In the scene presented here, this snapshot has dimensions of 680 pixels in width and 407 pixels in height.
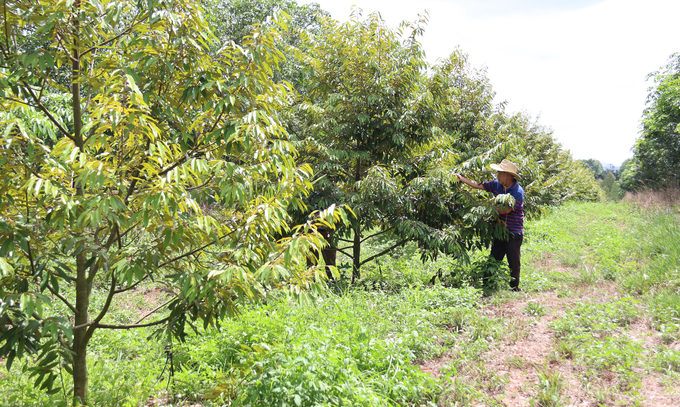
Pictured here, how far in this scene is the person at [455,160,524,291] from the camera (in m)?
5.66

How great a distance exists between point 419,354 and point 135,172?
125 inches

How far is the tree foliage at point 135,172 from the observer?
2.02 meters

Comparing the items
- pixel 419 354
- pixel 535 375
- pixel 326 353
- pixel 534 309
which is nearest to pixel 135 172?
pixel 326 353

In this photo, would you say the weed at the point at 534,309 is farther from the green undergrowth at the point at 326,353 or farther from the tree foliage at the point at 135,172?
the tree foliage at the point at 135,172

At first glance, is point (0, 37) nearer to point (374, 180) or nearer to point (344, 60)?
point (374, 180)

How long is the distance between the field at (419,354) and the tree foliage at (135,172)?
488 mm

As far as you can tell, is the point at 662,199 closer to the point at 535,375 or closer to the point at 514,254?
the point at 514,254

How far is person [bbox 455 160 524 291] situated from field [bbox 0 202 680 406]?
16.4 inches

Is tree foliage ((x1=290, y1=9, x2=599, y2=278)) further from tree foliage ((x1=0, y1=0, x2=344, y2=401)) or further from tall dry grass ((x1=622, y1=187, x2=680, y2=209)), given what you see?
tall dry grass ((x1=622, y1=187, x2=680, y2=209))

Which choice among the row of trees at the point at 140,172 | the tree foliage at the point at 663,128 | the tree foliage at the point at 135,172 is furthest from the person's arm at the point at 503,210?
the tree foliage at the point at 663,128

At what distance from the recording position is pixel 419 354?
3910mm

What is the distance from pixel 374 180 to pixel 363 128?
1.29 metres

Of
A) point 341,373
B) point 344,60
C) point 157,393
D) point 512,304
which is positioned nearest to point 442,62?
point 344,60

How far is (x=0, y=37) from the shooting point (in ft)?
7.32
